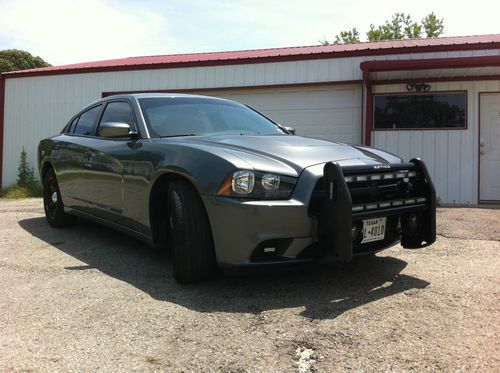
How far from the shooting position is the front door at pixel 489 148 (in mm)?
9211

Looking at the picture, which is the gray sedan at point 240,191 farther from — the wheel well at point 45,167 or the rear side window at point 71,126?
the wheel well at point 45,167

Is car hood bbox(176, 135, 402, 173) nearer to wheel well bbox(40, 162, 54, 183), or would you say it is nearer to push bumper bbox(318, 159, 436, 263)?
push bumper bbox(318, 159, 436, 263)

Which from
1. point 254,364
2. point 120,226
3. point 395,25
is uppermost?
point 395,25

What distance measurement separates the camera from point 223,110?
4824 mm

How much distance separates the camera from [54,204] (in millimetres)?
6062

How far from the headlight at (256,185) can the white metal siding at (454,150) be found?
22.5 feet

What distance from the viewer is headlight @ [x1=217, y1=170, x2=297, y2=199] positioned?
3.21 meters

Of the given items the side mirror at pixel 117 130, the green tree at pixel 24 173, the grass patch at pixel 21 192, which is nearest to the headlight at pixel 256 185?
the side mirror at pixel 117 130

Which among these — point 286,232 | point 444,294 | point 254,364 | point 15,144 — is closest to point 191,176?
point 286,232

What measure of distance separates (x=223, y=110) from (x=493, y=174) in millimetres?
6601

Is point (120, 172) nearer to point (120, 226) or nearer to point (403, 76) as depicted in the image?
point (120, 226)

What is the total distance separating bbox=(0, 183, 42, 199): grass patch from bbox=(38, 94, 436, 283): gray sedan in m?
7.40

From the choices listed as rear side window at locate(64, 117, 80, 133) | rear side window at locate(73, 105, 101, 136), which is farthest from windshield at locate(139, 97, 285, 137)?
rear side window at locate(64, 117, 80, 133)

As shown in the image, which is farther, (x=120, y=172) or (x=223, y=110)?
(x=223, y=110)
